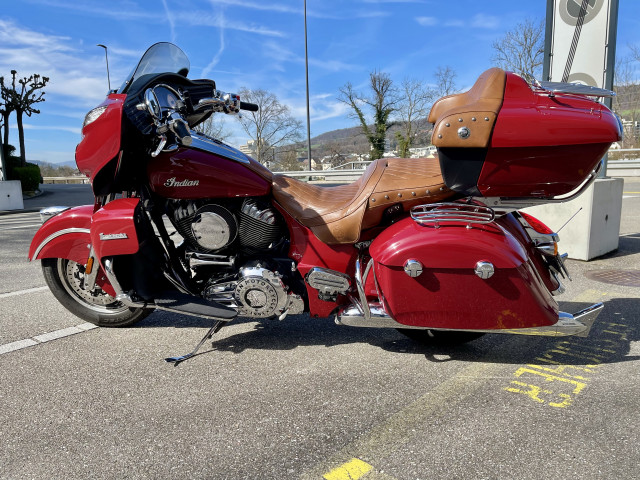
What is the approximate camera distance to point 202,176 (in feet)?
10.0

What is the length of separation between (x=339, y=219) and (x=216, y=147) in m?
0.93

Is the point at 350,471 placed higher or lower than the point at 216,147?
lower

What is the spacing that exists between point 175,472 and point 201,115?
7.66 feet

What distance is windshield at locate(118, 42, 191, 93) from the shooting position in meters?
3.29

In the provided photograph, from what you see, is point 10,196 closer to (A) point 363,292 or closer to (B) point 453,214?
(A) point 363,292

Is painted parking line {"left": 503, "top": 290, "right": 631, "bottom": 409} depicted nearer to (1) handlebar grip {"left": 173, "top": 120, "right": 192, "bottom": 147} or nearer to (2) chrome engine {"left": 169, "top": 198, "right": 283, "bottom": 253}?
(2) chrome engine {"left": 169, "top": 198, "right": 283, "bottom": 253}

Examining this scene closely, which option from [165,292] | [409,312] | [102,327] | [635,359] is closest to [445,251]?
[409,312]

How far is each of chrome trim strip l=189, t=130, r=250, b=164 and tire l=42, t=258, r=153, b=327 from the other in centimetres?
137

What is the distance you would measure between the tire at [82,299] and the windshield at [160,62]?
142cm

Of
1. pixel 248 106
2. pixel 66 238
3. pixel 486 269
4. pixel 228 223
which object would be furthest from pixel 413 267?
pixel 66 238

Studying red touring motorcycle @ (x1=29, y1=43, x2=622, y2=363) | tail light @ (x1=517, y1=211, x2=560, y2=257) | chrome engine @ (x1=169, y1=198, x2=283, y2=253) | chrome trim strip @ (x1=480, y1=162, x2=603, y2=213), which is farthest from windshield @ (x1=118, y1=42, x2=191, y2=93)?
tail light @ (x1=517, y1=211, x2=560, y2=257)

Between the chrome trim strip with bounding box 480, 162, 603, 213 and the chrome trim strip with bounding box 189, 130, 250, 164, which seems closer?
the chrome trim strip with bounding box 480, 162, 603, 213

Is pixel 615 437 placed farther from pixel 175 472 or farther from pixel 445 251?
pixel 175 472

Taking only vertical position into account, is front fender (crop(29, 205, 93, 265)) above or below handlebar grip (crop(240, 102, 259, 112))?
below
